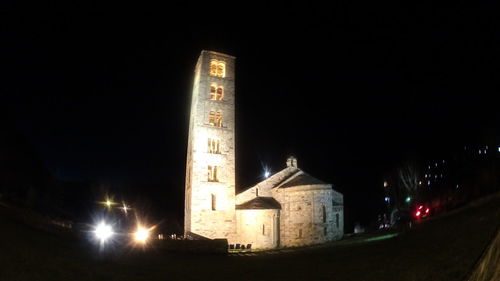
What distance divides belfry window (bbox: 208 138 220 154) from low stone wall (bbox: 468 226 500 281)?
105ft

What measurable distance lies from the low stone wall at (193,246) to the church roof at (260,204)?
9277 mm

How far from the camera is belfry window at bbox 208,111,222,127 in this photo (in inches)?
1415

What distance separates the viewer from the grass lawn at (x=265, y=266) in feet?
35.9

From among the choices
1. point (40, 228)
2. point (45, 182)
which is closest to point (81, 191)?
point (45, 182)

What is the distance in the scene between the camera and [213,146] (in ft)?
116

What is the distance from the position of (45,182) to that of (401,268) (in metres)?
59.0

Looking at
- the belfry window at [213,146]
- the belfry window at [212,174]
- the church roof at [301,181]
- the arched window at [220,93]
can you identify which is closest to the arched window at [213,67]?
the arched window at [220,93]

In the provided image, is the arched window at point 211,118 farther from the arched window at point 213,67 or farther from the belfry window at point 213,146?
the arched window at point 213,67

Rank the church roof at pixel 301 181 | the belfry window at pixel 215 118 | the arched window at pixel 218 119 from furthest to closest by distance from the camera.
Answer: the arched window at pixel 218 119 < the belfry window at pixel 215 118 < the church roof at pixel 301 181

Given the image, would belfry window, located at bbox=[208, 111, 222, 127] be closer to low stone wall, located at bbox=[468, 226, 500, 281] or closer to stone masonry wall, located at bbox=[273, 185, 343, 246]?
stone masonry wall, located at bbox=[273, 185, 343, 246]

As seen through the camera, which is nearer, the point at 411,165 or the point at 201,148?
the point at 201,148

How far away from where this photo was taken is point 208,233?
3241 cm

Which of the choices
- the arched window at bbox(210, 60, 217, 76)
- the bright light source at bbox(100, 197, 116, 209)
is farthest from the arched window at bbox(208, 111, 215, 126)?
the bright light source at bbox(100, 197, 116, 209)

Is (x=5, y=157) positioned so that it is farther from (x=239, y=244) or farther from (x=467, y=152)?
(x=467, y=152)
